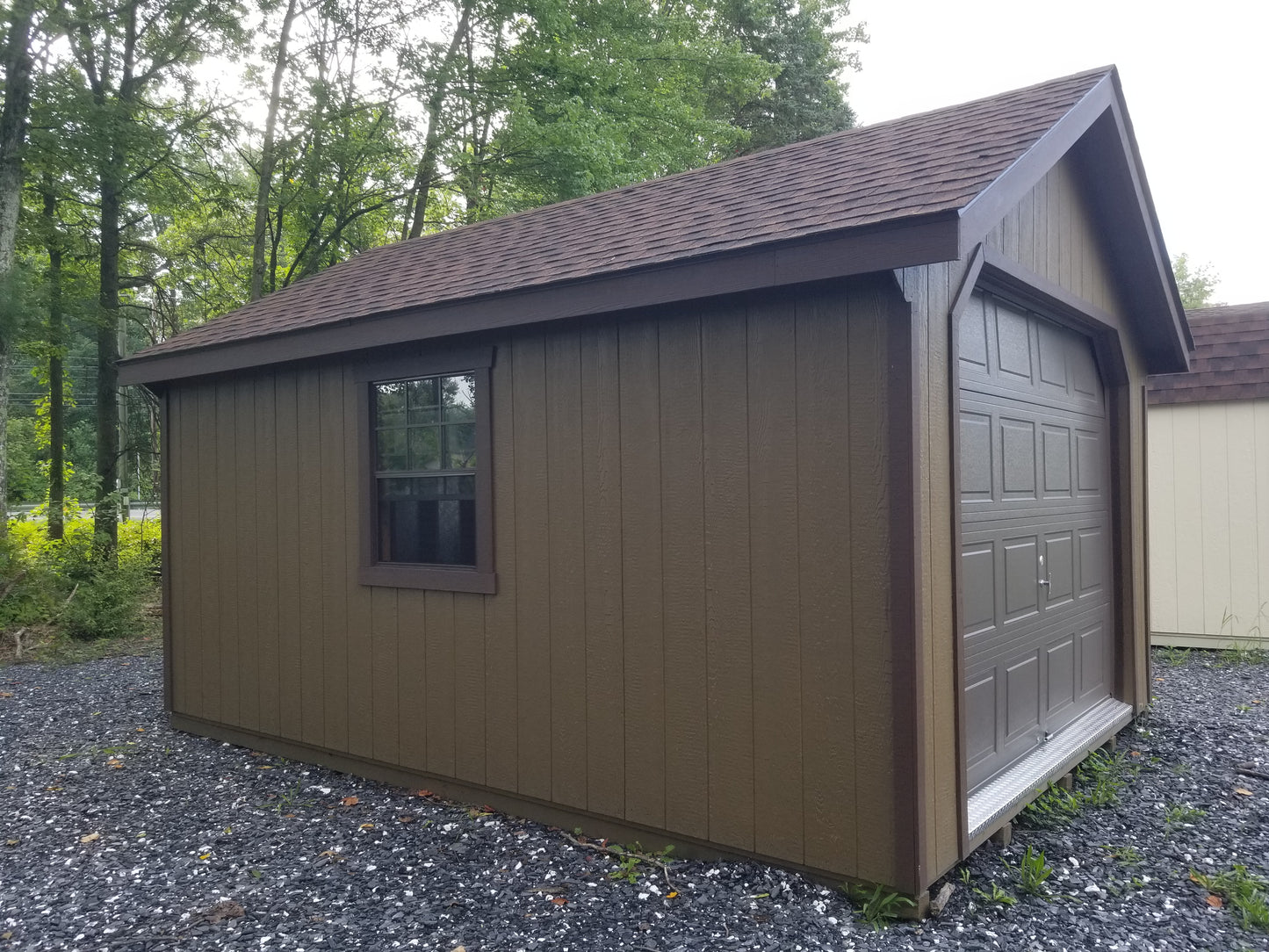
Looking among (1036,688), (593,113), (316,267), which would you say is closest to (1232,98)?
(593,113)

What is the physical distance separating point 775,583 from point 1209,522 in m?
6.67

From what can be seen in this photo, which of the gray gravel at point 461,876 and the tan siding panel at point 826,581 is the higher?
Result: the tan siding panel at point 826,581

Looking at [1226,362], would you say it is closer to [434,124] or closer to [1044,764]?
[1044,764]

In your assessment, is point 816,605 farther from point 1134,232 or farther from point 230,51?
point 230,51

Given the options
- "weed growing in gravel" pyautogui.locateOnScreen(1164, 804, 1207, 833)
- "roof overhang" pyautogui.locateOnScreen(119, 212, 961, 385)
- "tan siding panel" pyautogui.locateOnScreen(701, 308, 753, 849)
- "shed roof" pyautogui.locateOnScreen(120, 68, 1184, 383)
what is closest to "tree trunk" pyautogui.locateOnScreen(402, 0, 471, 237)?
"shed roof" pyautogui.locateOnScreen(120, 68, 1184, 383)

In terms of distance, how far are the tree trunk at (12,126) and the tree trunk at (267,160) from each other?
282 cm

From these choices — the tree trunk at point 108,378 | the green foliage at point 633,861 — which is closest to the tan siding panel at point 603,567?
the green foliage at point 633,861

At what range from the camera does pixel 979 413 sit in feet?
13.0

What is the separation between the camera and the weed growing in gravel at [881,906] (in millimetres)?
3092

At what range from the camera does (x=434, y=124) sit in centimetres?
1314

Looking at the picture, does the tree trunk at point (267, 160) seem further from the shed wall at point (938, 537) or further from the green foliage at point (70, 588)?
the shed wall at point (938, 537)

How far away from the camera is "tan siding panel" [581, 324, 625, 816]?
12.9 feet

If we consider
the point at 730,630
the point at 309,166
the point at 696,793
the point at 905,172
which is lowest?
the point at 696,793

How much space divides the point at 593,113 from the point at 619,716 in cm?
1121
